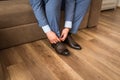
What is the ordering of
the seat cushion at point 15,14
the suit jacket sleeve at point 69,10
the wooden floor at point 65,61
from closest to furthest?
the wooden floor at point 65,61
the seat cushion at point 15,14
the suit jacket sleeve at point 69,10

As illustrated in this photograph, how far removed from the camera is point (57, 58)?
3.91 feet

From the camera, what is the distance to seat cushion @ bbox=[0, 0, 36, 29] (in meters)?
1.16

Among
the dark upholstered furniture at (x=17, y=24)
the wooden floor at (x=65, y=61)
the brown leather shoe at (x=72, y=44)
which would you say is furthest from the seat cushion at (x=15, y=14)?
the brown leather shoe at (x=72, y=44)

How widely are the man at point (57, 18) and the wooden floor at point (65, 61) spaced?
10 cm

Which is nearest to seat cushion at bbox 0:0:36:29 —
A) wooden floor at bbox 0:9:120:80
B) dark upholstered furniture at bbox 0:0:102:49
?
dark upholstered furniture at bbox 0:0:102:49

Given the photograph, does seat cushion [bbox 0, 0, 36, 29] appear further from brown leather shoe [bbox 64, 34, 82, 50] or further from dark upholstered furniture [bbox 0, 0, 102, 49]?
brown leather shoe [bbox 64, 34, 82, 50]

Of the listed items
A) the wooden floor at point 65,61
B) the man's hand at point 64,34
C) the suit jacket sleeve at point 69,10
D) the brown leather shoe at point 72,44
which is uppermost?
the suit jacket sleeve at point 69,10

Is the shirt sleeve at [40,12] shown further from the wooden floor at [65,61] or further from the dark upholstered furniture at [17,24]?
the wooden floor at [65,61]

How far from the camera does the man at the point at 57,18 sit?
46.6 inches

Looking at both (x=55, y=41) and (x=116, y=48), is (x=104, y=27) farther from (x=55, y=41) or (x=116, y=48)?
(x=55, y=41)

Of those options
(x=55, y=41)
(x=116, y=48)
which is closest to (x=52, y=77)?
(x=55, y=41)

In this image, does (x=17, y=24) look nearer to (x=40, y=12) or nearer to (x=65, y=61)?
(x=40, y=12)

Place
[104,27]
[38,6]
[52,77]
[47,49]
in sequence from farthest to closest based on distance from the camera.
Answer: [104,27] < [47,49] < [38,6] < [52,77]

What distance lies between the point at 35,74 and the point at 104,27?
1.17 m
